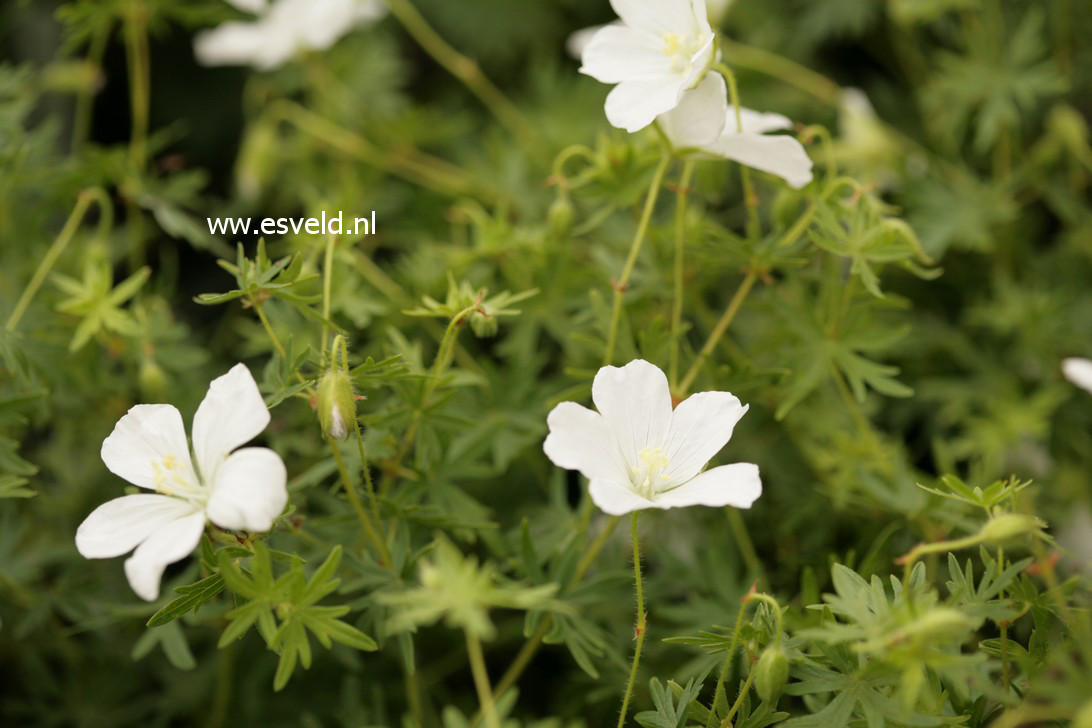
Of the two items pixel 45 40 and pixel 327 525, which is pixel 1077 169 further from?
pixel 45 40

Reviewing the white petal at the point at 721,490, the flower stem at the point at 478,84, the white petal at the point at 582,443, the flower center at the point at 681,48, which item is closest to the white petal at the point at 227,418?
the white petal at the point at 582,443

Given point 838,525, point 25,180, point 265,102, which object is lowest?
point 838,525

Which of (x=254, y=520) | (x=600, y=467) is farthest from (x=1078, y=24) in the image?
(x=254, y=520)

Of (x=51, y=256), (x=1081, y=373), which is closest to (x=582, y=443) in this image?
(x=1081, y=373)

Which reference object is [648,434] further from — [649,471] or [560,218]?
[560,218]

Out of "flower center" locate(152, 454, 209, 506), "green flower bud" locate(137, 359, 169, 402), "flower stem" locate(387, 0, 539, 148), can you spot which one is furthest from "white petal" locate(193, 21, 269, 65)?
"flower center" locate(152, 454, 209, 506)

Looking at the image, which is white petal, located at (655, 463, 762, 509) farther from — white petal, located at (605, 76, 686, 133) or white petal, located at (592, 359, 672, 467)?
white petal, located at (605, 76, 686, 133)

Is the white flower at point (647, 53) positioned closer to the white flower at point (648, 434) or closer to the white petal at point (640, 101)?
the white petal at point (640, 101)
